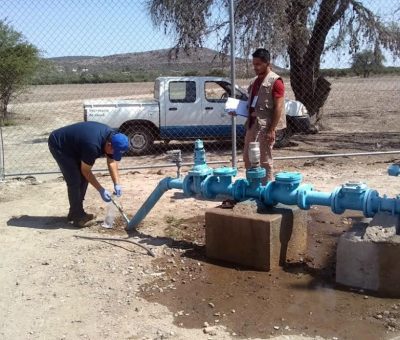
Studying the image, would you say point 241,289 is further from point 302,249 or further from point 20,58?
point 20,58

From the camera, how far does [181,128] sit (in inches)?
472

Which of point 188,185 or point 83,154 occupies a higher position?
point 83,154

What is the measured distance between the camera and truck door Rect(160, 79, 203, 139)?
1191cm

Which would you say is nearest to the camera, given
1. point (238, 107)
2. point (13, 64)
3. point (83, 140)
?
point (83, 140)

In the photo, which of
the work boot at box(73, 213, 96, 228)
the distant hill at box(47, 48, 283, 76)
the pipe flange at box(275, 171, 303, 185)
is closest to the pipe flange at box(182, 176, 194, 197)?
the pipe flange at box(275, 171, 303, 185)

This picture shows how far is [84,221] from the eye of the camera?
619 centimetres

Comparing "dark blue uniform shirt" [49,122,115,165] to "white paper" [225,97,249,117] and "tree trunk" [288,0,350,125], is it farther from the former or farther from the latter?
"tree trunk" [288,0,350,125]

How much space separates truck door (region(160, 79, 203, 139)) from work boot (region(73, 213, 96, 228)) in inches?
231

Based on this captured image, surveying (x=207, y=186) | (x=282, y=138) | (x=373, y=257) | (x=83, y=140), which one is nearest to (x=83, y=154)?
(x=83, y=140)

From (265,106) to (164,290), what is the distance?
247 cm

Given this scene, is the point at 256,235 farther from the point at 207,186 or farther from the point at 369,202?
the point at 369,202

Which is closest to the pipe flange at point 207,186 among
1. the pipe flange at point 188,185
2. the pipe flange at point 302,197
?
the pipe flange at point 188,185

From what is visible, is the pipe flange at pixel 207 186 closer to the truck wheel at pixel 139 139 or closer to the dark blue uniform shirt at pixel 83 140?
the dark blue uniform shirt at pixel 83 140

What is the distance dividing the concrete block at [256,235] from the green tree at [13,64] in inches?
671
